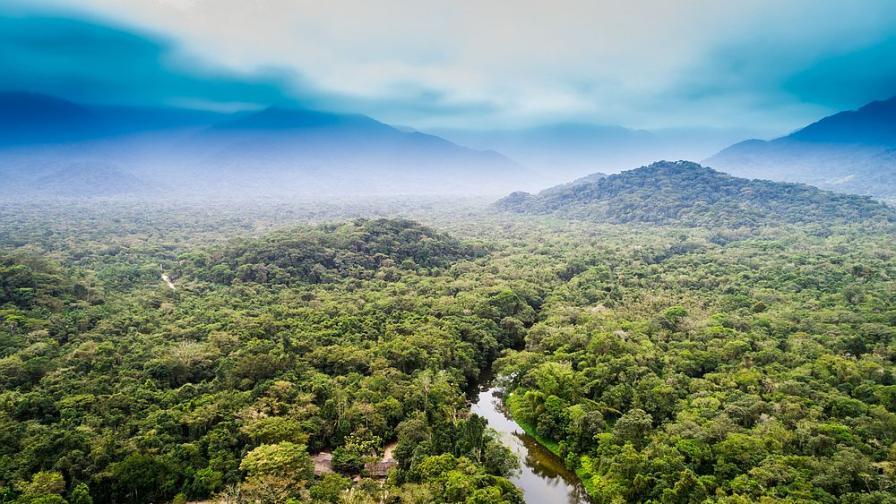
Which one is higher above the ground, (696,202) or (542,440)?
(696,202)

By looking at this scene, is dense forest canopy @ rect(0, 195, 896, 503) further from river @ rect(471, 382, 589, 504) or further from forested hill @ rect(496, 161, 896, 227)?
forested hill @ rect(496, 161, 896, 227)

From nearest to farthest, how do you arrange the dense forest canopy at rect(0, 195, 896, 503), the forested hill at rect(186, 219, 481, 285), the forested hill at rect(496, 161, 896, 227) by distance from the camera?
the dense forest canopy at rect(0, 195, 896, 503) < the forested hill at rect(186, 219, 481, 285) < the forested hill at rect(496, 161, 896, 227)

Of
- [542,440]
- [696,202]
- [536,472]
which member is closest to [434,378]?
[542,440]

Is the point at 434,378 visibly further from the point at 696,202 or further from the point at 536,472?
the point at 696,202

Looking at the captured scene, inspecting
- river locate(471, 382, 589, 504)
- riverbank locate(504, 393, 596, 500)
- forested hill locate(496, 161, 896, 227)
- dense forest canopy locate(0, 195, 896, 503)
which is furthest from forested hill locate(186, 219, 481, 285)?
forested hill locate(496, 161, 896, 227)

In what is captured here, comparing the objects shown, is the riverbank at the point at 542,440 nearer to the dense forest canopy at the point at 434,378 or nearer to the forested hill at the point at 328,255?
the dense forest canopy at the point at 434,378

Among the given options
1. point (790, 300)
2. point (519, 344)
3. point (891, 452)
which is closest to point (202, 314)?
point (519, 344)

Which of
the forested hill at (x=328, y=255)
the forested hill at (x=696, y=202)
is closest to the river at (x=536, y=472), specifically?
the forested hill at (x=328, y=255)
